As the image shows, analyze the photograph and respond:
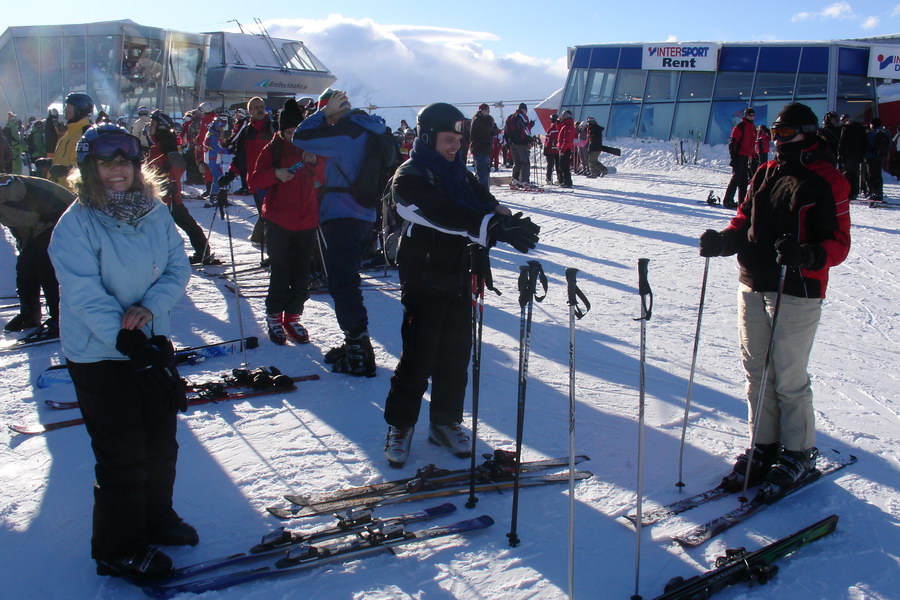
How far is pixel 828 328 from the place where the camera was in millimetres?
6309

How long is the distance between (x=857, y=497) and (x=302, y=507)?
2607 mm

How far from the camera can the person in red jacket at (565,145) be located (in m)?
16.9

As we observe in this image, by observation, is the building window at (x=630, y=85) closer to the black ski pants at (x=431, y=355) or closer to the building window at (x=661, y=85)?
the building window at (x=661, y=85)

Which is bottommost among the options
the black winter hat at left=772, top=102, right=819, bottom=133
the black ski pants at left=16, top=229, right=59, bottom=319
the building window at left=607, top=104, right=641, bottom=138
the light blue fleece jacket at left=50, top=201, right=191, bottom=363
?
the black ski pants at left=16, top=229, right=59, bottom=319

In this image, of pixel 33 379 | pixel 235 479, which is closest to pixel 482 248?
pixel 235 479

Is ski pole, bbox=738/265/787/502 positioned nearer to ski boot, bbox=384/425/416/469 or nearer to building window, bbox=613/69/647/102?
ski boot, bbox=384/425/416/469

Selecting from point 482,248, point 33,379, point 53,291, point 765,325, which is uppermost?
point 482,248

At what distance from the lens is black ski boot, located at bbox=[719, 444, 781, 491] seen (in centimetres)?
345

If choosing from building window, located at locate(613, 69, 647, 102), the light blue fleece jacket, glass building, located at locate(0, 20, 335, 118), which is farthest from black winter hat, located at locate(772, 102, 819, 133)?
glass building, located at locate(0, 20, 335, 118)

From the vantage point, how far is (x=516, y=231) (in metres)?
3.02

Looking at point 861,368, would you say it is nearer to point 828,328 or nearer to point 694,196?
point 828,328

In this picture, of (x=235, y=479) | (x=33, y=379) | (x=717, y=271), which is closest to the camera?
(x=235, y=479)

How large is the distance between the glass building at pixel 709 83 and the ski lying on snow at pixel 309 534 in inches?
953

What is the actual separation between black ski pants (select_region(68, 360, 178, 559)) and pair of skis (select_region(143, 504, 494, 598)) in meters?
0.23
